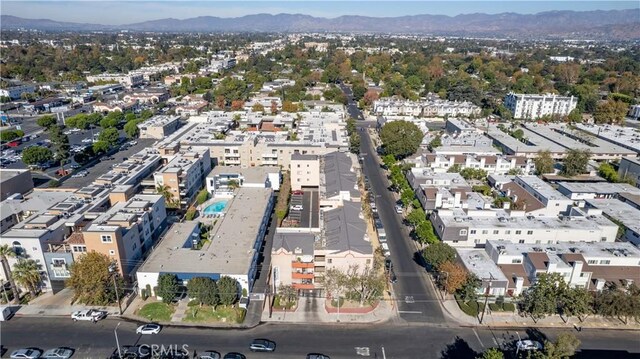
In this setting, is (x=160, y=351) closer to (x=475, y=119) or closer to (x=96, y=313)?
(x=96, y=313)

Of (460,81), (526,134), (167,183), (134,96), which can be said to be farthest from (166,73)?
(526,134)

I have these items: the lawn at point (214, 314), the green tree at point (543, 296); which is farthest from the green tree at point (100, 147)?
the green tree at point (543, 296)

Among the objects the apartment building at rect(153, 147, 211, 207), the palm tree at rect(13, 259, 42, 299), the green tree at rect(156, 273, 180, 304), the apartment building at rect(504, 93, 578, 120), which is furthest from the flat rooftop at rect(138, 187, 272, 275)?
the apartment building at rect(504, 93, 578, 120)

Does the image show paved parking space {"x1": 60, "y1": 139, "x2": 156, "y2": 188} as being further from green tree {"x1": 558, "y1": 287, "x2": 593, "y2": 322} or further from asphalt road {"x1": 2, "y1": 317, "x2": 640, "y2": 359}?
green tree {"x1": 558, "y1": 287, "x2": 593, "y2": 322}

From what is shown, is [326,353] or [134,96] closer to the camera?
[326,353]

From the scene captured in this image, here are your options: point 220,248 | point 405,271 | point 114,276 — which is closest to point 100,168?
point 114,276
